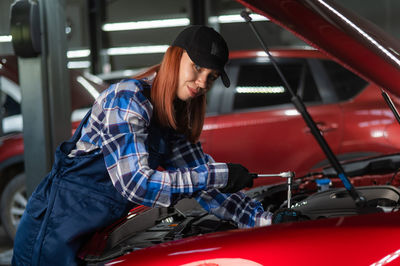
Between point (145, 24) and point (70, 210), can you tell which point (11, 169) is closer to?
point (70, 210)

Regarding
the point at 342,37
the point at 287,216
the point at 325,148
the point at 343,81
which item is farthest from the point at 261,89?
the point at 342,37

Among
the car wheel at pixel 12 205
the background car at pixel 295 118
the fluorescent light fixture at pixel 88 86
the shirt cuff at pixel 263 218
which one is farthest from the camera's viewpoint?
the car wheel at pixel 12 205

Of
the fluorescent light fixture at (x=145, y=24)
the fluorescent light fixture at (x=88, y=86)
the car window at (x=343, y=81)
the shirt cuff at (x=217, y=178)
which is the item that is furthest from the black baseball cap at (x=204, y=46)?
the fluorescent light fixture at (x=145, y=24)

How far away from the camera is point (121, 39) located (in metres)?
15.3

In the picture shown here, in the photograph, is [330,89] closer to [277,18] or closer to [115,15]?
[277,18]

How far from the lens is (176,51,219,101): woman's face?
1.57m

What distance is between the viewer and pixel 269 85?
3918 millimetres

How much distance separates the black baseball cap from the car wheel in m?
3.06

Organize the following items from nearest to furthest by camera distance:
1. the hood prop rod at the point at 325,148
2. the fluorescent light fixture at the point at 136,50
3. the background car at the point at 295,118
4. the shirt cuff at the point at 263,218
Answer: the hood prop rod at the point at 325,148 → the shirt cuff at the point at 263,218 → the background car at the point at 295,118 → the fluorescent light fixture at the point at 136,50

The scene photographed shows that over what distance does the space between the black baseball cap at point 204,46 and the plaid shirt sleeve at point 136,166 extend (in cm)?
23

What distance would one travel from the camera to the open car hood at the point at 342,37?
1104 mm

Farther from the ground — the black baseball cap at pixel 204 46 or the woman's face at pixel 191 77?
the black baseball cap at pixel 204 46

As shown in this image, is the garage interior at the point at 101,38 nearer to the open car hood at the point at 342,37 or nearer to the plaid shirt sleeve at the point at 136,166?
the open car hood at the point at 342,37

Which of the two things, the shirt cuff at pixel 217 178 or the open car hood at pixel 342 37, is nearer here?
the open car hood at pixel 342 37
